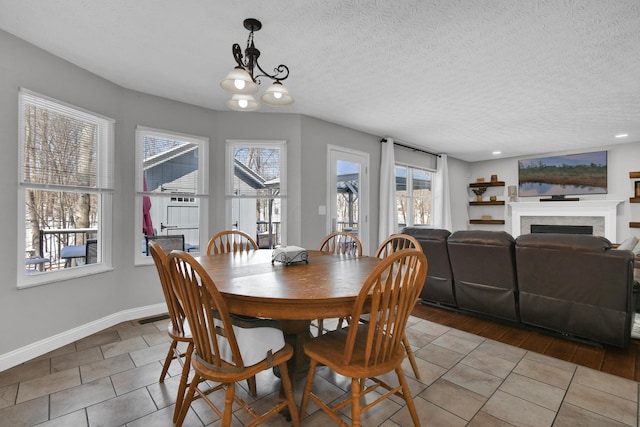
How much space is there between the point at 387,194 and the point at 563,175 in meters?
4.12

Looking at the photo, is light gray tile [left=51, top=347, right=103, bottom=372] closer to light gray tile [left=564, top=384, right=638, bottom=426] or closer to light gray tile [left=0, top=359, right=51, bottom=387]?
light gray tile [left=0, top=359, right=51, bottom=387]

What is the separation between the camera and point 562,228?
626 centimetres

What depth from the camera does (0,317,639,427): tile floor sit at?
5.38ft

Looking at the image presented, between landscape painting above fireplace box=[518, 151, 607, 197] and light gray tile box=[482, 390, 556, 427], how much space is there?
6099mm

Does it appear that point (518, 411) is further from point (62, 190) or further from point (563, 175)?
point (563, 175)

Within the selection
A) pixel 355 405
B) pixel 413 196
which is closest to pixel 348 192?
pixel 413 196

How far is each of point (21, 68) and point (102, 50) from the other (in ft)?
1.93

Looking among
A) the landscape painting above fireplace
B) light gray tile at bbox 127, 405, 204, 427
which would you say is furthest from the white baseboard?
the landscape painting above fireplace

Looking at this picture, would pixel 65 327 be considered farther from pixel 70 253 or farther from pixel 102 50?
pixel 102 50

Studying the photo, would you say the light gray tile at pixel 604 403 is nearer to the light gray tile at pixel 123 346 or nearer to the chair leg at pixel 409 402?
the chair leg at pixel 409 402

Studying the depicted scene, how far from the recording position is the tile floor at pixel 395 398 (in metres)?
1.64

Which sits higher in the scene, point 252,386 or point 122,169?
point 122,169

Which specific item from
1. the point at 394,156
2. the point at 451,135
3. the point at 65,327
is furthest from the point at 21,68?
the point at 451,135

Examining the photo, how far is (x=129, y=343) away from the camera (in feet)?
8.48
